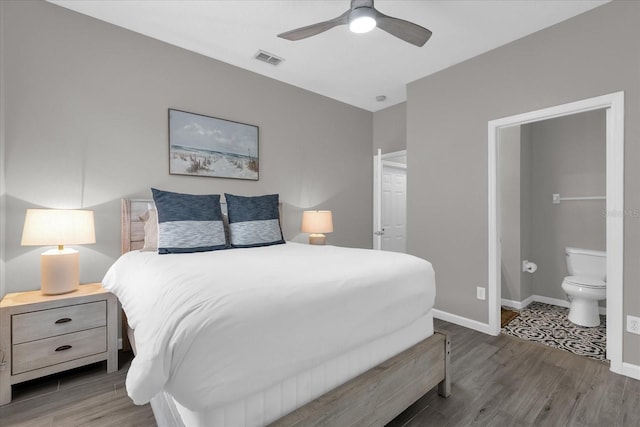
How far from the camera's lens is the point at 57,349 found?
76.9 inches

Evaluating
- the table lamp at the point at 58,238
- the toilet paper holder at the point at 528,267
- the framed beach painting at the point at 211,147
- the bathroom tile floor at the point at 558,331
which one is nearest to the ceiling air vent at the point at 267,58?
the framed beach painting at the point at 211,147

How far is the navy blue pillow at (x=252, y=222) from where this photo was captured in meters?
2.60

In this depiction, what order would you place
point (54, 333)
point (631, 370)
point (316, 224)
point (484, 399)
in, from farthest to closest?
point (316, 224) → point (631, 370) → point (54, 333) → point (484, 399)

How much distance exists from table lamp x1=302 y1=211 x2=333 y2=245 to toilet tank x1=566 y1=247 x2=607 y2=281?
2.71 m

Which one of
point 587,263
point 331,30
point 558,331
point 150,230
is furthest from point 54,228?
point 587,263

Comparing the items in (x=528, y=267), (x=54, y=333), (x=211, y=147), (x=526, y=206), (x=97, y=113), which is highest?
(x=97, y=113)

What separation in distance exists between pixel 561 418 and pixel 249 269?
1891 mm

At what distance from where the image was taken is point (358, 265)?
63.3 inches

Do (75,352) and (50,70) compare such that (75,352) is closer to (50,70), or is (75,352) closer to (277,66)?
(50,70)

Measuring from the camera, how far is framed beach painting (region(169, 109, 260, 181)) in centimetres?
281

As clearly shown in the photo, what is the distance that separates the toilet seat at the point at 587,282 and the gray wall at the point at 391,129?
2.37m

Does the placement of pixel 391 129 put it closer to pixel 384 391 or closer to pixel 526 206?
pixel 526 206

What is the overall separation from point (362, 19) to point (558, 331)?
127 inches

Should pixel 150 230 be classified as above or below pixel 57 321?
above
